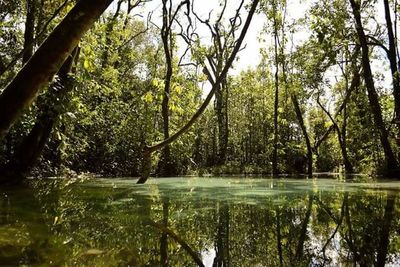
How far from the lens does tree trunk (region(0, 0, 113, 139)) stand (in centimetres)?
422

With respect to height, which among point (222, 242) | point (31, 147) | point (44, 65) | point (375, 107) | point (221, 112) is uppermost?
point (221, 112)

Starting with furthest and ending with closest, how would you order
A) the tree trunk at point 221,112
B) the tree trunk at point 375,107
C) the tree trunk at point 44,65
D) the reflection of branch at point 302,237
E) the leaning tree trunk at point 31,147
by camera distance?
1. the tree trunk at point 221,112
2. the tree trunk at point 375,107
3. the leaning tree trunk at point 31,147
4. the tree trunk at point 44,65
5. the reflection of branch at point 302,237

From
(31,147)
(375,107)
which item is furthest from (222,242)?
(375,107)

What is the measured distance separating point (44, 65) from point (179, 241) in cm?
234

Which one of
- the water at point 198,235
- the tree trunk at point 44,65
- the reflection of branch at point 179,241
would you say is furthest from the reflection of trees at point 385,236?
the tree trunk at point 44,65

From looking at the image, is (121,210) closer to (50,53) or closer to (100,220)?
(100,220)

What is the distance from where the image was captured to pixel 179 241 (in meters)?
4.14

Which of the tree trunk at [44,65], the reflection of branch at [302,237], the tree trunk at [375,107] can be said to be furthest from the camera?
the tree trunk at [375,107]

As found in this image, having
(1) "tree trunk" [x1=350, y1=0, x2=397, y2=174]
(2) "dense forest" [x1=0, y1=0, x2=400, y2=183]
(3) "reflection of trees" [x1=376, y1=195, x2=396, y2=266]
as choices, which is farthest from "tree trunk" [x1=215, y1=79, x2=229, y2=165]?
(3) "reflection of trees" [x1=376, y1=195, x2=396, y2=266]

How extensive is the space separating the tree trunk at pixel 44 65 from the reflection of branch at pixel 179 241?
207 cm

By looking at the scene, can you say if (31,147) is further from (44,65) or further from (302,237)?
(302,237)

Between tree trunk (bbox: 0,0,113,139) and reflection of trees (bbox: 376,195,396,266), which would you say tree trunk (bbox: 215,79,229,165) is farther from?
tree trunk (bbox: 0,0,113,139)

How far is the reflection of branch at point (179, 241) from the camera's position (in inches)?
137

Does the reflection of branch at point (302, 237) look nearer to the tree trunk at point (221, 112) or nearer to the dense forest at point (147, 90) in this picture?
the dense forest at point (147, 90)
